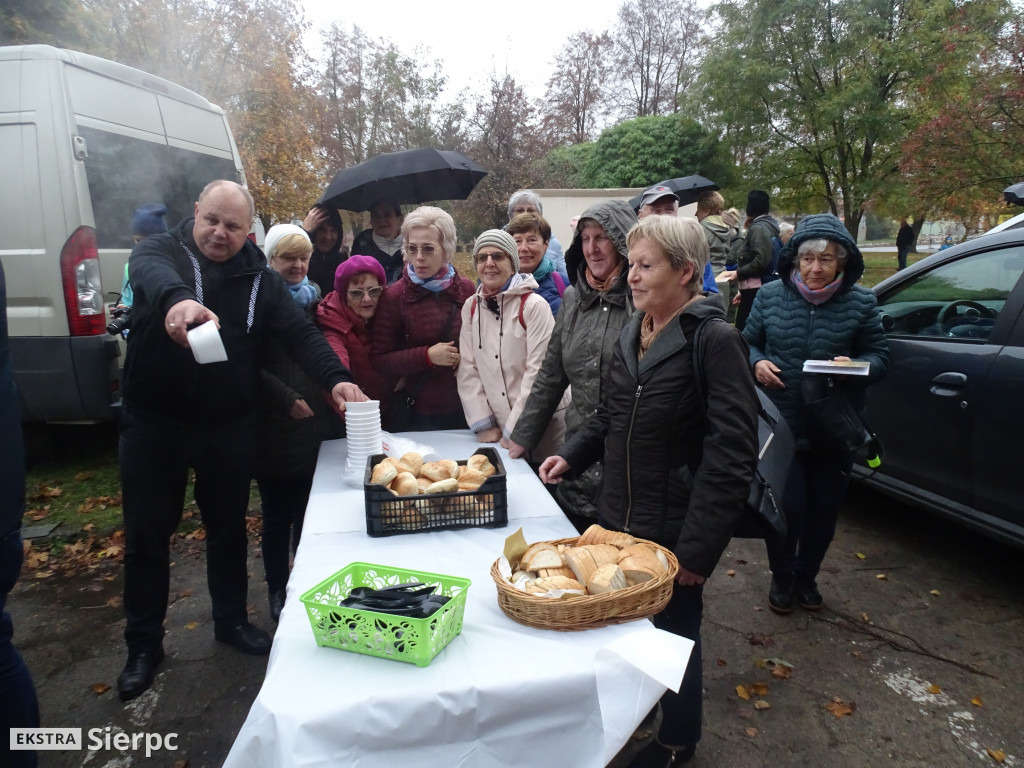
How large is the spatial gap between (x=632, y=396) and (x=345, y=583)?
0.99 m

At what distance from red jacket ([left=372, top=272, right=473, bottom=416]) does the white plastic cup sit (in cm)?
137

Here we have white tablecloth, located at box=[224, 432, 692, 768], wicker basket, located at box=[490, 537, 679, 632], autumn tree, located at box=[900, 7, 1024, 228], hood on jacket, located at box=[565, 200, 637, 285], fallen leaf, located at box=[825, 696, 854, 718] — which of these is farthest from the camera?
autumn tree, located at box=[900, 7, 1024, 228]

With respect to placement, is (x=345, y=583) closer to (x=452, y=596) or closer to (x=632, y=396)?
(x=452, y=596)

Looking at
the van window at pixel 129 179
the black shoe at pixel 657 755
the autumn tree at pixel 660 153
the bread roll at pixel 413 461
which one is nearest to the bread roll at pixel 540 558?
the bread roll at pixel 413 461

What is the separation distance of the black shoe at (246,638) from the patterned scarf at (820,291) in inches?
117

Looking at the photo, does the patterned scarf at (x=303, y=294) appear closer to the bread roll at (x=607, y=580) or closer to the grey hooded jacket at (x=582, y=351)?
the grey hooded jacket at (x=582, y=351)

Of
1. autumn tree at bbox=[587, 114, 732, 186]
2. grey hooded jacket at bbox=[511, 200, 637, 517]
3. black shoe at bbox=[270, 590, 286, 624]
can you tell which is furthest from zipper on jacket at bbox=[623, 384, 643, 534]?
autumn tree at bbox=[587, 114, 732, 186]

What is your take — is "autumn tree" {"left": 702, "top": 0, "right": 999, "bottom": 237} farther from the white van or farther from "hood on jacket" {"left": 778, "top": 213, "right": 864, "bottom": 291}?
the white van

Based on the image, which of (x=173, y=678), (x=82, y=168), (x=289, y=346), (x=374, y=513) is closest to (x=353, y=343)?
(x=289, y=346)

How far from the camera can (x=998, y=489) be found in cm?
314

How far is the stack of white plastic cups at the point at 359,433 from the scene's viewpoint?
256 centimetres

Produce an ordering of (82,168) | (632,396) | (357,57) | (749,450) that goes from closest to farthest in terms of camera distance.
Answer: (749,450)
(632,396)
(82,168)
(357,57)

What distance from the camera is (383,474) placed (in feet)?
7.14

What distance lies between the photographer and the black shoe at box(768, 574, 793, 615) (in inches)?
130
